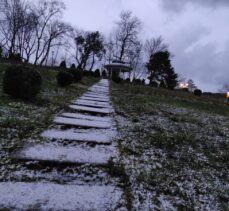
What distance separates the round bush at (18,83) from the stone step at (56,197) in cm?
374

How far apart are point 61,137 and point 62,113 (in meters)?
1.55

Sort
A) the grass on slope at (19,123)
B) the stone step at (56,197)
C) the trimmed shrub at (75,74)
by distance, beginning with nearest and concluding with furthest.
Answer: the stone step at (56,197) → the grass on slope at (19,123) → the trimmed shrub at (75,74)

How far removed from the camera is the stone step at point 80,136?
120 inches

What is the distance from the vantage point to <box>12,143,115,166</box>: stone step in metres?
2.34

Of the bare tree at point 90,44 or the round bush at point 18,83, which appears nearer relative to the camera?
the round bush at point 18,83

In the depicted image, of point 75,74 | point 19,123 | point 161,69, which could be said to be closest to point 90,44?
point 161,69

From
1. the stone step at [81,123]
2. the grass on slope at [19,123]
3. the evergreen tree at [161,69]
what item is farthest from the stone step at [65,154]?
the evergreen tree at [161,69]

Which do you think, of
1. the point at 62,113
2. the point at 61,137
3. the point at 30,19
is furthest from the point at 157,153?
the point at 30,19

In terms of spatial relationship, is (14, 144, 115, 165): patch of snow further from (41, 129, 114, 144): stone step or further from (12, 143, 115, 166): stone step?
(41, 129, 114, 144): stone step

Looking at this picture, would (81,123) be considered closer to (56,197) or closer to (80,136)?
(80,136)

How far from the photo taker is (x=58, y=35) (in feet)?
106

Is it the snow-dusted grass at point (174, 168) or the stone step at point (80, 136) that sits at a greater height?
the stone step at point (80, 136)

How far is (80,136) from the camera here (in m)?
3.19

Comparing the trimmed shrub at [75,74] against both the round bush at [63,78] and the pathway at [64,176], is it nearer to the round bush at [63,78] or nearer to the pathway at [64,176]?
the round bush at [63,78]
